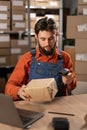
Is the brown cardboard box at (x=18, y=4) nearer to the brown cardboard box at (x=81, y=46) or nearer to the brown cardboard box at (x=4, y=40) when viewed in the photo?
the brown cardboard box at (x=4, y=40)

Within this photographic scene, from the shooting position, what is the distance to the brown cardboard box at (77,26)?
330cm

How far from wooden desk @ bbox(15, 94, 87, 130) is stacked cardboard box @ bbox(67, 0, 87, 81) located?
151 cm

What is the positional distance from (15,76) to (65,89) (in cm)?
39

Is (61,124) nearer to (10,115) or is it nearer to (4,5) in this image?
(10,115)

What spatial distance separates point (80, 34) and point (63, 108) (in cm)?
186

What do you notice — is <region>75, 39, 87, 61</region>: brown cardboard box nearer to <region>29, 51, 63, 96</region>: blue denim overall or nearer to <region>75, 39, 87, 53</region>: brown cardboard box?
<region>75, 39, 87, 53</region>: brown cardboard box

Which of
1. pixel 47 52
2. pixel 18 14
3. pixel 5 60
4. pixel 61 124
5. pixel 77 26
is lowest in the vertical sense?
pixel 5 60

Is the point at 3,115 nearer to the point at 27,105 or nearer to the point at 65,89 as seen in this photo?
the point at 27,105

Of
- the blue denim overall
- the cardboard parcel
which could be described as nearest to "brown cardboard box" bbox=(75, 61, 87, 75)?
the blue denim overall

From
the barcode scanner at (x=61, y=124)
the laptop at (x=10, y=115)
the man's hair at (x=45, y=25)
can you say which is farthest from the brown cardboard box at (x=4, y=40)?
the barcode scanner at (x=61, y=124)

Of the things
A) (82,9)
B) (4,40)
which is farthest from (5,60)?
(82,9)

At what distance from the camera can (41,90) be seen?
5.09 ft

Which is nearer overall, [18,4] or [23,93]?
[23,93]

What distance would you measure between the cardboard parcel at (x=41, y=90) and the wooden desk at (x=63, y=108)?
0.05 meters
